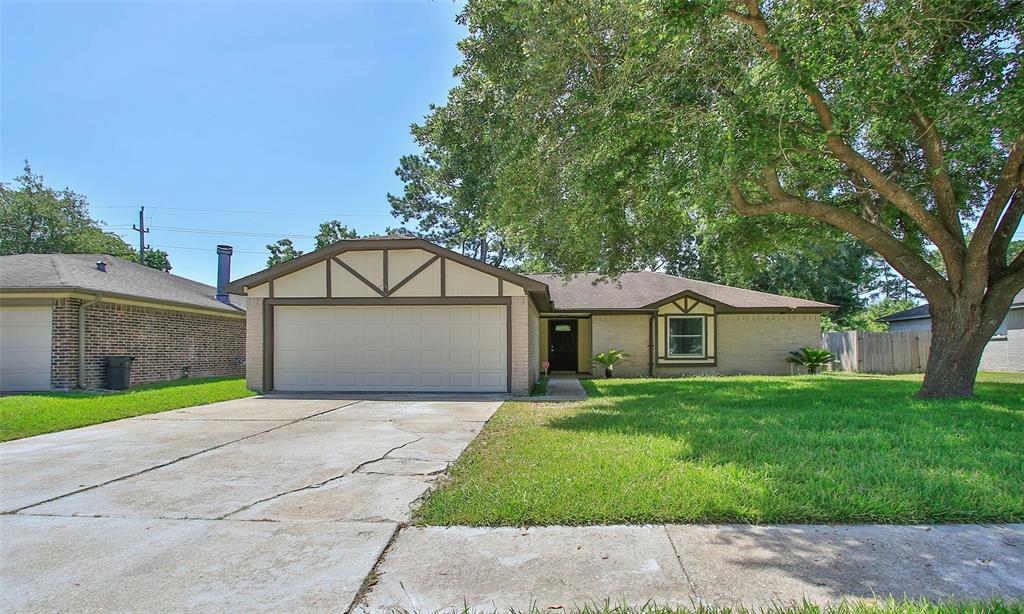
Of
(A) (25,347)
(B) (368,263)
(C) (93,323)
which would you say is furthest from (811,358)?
(A) (25,347)

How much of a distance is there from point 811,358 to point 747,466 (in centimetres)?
1458

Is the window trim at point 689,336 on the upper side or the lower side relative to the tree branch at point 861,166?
lower

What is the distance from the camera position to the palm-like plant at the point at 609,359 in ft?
56.1

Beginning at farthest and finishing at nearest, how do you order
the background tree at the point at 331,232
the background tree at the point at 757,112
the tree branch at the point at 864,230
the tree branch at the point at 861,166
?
the background tree at the point at 331,232 < the tree branch at the point at 864,230 < the tree branch at the point at 861,166 < the background tree at the point at 757,112

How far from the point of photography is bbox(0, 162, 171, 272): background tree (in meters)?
30.2

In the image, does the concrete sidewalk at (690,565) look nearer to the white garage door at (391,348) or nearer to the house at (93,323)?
the white garage door at (391,348)

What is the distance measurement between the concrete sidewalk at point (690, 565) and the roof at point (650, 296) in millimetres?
13281

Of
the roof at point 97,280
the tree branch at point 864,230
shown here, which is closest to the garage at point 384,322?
the roof at point 97,280

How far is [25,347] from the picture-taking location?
40.2ft

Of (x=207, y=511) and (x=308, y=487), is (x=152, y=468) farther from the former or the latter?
(x=308, y=487)

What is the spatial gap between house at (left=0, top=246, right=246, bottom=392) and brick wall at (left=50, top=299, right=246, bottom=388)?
0.08ft

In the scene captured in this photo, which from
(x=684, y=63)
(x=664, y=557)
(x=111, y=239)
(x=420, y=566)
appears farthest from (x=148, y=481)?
(x=111, y=239)

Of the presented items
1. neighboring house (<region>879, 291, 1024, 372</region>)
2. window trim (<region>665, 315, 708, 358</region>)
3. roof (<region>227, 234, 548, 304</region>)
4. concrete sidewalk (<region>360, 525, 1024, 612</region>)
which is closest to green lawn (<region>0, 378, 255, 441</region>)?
roof (<region>227, 234, 548, 304</region>)

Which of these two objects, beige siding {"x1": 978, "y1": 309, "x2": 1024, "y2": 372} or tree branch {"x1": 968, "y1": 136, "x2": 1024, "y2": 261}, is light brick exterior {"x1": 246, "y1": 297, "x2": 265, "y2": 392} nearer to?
tree branch {"x1": 968, "y1": 136, "x2": 1024, "y2": 261}
